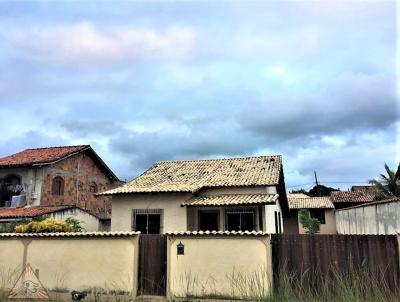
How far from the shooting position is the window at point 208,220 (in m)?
18.4

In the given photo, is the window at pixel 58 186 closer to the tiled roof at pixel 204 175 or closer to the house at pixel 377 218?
the tiled roof at pixel 204 175

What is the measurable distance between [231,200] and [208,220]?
1.87 m

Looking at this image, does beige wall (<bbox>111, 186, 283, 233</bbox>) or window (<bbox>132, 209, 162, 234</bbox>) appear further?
window (<bbox>132, 209, 162, 234</bbox>)

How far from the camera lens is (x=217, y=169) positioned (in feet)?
72.6

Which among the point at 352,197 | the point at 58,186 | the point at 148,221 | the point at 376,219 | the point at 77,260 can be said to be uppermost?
the point at 58,186

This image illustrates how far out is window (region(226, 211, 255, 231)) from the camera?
58.4 ft

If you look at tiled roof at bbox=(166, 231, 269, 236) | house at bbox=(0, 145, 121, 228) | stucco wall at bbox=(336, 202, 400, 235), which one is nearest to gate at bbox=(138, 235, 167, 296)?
tiled roof at bbox=(166, 231, 269, 236)

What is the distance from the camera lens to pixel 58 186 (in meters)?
29.1

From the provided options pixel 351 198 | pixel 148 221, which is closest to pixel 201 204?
pixel 148 221

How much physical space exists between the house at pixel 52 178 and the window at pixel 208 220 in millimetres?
12359

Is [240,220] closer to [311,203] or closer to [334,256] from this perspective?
[334,256]

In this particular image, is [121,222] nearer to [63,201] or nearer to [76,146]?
[63,201]

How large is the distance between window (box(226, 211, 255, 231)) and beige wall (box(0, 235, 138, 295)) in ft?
25.3

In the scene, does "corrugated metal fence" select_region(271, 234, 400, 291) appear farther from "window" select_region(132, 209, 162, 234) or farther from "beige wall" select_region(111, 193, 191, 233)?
"window" select_region(132, 209, 162, 234)
